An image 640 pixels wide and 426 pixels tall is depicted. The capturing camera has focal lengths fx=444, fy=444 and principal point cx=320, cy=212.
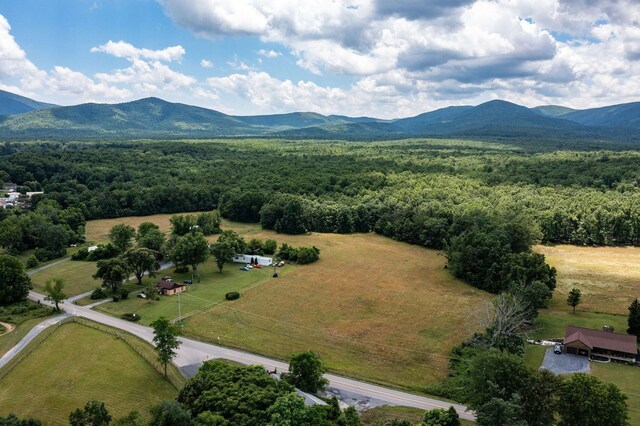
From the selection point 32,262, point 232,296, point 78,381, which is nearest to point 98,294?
point 232,296

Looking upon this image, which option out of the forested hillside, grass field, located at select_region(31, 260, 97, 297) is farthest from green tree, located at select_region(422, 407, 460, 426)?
the forested hillside

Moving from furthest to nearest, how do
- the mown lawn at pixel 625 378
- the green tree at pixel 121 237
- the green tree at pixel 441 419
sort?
1. the green tree at pixel 121 237
2. the mown lawn at pixel 625 378
3. the green tree at pixel 441 419

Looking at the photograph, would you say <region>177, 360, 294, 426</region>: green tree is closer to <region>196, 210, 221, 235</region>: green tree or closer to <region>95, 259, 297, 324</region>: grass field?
<region>95, 259, 297, 324</region>: grass field

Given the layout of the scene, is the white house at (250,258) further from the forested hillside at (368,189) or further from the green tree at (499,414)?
the green tree at (499,414)

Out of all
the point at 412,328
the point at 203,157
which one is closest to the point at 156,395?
the point at 412,328

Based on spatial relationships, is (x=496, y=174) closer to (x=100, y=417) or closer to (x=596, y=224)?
(x=596, y=224)

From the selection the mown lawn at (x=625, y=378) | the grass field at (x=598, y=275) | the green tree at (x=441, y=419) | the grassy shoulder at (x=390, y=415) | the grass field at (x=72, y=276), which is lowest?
the grass field at (x=72, y=276)

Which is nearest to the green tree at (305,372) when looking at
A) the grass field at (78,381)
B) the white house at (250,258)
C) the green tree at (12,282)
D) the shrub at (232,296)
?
the grass field at (78,381)
